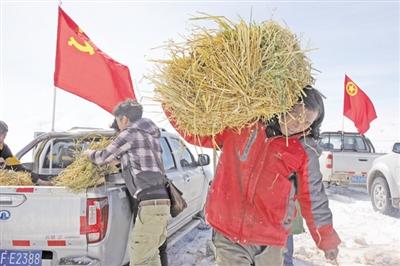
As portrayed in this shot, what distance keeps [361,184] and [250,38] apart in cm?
925

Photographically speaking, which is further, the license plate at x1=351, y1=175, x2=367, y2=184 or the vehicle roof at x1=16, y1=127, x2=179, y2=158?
the license plate at x1=351, y1=175, x2=367, y2=184

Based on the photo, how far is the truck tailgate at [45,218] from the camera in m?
3.27

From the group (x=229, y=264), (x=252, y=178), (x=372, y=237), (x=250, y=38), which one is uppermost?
(x=250, y=38)

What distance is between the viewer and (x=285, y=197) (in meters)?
2.46

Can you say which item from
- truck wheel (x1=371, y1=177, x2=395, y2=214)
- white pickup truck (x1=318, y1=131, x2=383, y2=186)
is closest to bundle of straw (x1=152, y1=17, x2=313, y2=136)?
truck wheel (x1=371, y1=177, x2=395, y2=214)

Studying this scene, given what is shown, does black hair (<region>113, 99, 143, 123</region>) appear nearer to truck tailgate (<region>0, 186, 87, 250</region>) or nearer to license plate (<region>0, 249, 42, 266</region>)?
truck tailgate (<region>0, 186, 87, 250</region>)

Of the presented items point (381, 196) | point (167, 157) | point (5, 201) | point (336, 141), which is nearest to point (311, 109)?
point (5, 201)

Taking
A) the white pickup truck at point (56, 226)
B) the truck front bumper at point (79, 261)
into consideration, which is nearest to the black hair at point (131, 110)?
the white pickup truck at point (56, 226)

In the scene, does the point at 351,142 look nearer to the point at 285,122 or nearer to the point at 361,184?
the point at 361,184

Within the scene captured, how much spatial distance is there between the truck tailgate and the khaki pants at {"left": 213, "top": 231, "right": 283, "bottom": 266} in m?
1.28

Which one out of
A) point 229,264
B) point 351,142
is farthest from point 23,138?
point 229,264

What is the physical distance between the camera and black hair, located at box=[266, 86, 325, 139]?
2410 mm

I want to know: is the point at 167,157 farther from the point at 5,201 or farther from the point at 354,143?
the point at 354,143

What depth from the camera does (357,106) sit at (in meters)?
13.3
